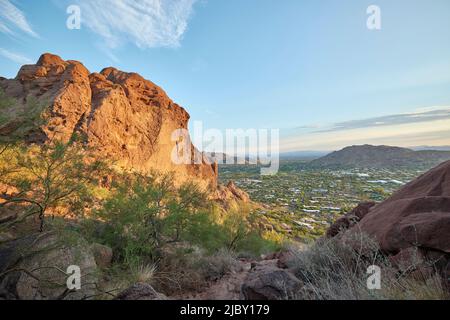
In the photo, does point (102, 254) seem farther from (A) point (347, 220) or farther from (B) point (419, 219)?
(B) point (419, 219)

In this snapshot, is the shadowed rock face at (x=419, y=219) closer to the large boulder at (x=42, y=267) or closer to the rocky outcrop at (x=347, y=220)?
the rocky outcrop at (x=347, y=220)

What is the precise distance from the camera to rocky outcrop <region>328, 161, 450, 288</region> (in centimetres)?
386

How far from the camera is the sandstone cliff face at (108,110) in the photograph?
2227cm

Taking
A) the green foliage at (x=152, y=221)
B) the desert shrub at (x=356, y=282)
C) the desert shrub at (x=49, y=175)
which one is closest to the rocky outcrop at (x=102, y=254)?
the green foliage at (x=152, y=221)

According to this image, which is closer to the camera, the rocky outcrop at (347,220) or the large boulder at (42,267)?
the large boulder at (42,267)

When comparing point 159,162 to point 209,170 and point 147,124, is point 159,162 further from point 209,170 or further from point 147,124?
point 209,170

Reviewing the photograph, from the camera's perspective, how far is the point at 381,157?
105 metres

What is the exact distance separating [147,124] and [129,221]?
2570cm

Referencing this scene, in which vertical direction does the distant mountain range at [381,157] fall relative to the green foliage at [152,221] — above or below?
above

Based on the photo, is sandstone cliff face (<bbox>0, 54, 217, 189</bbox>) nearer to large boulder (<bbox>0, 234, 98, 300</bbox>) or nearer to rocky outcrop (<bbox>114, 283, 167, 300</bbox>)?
large boulder (<bbox>0, 234, 98, 300</bbox>)

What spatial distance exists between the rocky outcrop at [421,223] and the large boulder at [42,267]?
630 cm

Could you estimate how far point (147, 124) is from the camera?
1270 inches
